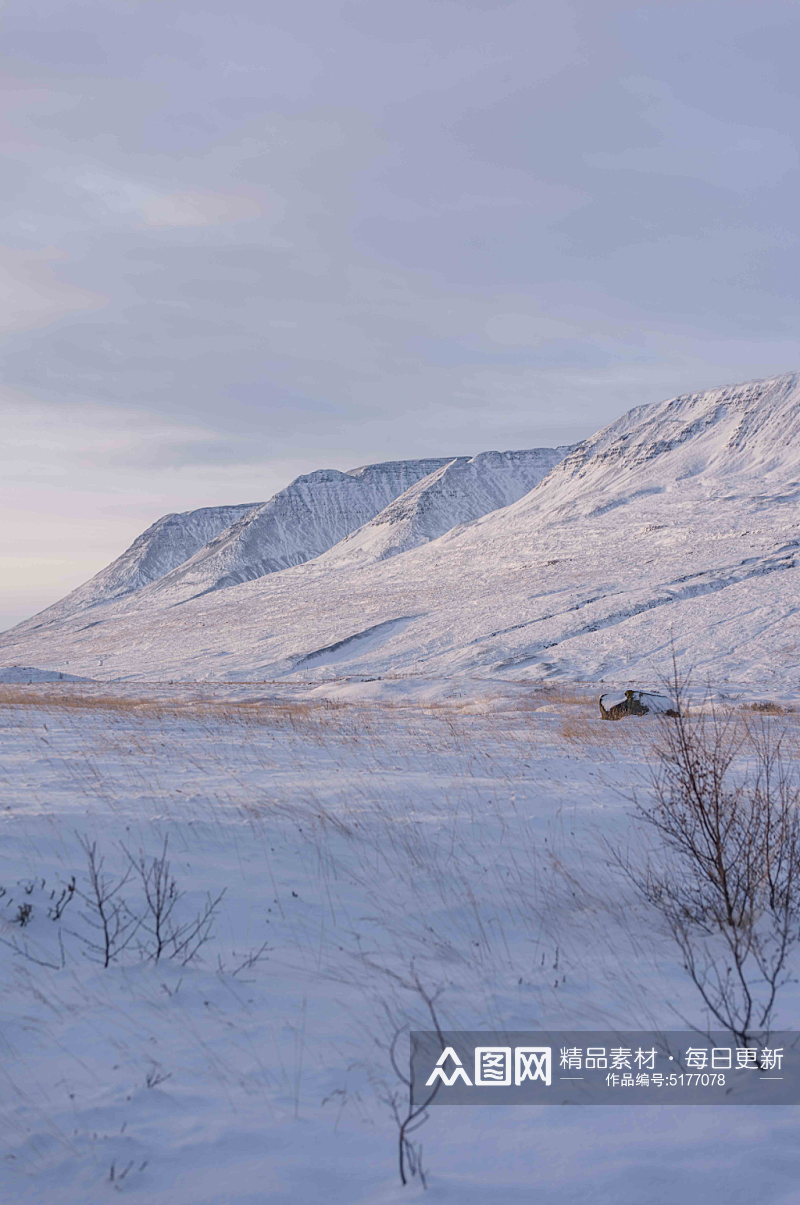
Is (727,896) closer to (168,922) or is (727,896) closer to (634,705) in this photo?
(168,922)

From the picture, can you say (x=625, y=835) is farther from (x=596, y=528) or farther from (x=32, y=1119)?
(x=596, y=528)


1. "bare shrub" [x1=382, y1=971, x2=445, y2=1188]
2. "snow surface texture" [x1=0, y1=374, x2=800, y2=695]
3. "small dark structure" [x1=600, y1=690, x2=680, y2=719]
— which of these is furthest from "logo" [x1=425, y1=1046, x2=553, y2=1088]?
"snow surface texture" [x1=0, y1=374, x2=800, y2=695]

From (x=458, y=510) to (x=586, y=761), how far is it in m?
190

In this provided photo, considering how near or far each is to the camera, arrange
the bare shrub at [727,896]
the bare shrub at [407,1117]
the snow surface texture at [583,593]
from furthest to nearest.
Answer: the snow surface texture at [583,593] → the bare shrub at [727,896] → the bare shrub at [407,1117]

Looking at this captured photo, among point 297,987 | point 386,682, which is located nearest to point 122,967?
point 297,987

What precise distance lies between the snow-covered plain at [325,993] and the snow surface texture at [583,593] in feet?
98.6

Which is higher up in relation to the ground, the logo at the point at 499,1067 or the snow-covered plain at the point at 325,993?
the snow-covered plain at the point at 325,993

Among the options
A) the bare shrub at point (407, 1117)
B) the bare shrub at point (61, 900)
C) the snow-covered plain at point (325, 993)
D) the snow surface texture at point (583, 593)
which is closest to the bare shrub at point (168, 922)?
the snow-covered plain at point (325, 993)

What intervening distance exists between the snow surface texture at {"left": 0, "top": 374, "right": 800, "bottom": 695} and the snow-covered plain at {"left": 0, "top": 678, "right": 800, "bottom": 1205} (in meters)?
30.1

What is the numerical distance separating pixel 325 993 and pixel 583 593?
68.9 metres

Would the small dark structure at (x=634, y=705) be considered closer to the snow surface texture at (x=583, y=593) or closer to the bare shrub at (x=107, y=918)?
the snow surface texture at (x=583, y=593)

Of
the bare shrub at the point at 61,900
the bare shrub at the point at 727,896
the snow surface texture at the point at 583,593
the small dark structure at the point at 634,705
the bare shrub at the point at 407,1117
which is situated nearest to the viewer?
the bare shrub at the point at 407,1117

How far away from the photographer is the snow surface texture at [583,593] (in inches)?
2060

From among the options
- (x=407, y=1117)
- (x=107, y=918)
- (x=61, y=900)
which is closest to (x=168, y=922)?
(x=107, y=918)
